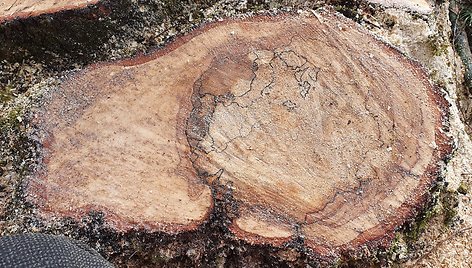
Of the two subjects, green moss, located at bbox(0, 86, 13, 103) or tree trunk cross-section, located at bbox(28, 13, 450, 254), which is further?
green moss, located at bbox(0, 86, 13, 103)

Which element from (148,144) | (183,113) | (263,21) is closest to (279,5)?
(263,21)

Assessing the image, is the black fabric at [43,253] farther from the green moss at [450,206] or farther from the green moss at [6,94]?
the green moss at [450,206]

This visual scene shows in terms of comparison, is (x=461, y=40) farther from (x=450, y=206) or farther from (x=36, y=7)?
(x=36, y=7)

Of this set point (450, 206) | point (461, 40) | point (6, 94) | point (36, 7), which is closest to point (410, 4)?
point (450, 206)

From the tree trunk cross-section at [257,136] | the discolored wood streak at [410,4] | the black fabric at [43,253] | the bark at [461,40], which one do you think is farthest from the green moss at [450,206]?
the bark at [461,40]

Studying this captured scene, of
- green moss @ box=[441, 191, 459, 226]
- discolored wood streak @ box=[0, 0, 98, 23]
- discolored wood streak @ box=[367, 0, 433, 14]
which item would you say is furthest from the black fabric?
discolored wood streak @ box=[367, 0, 433, 14]

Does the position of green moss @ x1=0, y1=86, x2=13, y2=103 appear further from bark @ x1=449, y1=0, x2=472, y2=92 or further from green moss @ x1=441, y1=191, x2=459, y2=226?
bark @ x1=449, y1=0, x2=472, y2=92
